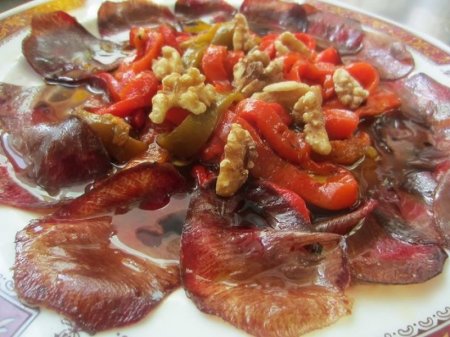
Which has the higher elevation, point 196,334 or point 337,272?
point 337,272

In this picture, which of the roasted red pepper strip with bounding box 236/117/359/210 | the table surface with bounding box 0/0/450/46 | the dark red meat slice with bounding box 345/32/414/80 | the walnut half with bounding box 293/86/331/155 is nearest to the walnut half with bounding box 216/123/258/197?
the roasted red pepper strip with bounding box 236/117/359/210


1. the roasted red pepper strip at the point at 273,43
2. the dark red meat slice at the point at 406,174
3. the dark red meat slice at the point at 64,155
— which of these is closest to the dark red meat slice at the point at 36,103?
the dark red meat slice at the point at 64,155

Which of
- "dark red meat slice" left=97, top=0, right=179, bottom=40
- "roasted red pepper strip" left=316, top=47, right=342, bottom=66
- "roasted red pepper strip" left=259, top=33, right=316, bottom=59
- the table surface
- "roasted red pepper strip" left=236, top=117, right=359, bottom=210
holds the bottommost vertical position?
the table surface

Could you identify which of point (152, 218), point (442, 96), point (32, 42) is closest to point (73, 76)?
point (32, 42)

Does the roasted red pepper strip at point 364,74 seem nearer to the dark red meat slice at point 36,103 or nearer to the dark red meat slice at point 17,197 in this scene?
the dark red meat slice at point 36,103

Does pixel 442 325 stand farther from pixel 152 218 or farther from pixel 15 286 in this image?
pixel 15 286

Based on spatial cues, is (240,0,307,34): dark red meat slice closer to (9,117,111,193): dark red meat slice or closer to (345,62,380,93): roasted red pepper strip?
(345,62,380,93): roasted red pepper strip

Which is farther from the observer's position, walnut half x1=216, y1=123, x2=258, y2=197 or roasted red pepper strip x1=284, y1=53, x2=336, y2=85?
roasted red pepper strip x1=284, y1=53, x2=336, y2=85
